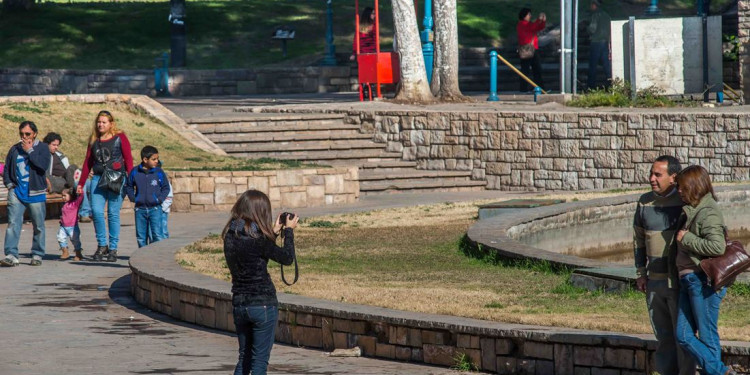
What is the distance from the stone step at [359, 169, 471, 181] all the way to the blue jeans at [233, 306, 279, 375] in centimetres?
1432

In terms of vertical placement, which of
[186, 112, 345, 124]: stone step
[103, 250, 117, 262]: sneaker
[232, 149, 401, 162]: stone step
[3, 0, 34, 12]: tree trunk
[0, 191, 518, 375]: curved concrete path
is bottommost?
[0, 191, 518, 375]: curved concrete path

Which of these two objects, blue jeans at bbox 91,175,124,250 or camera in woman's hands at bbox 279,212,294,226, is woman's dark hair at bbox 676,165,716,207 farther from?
blue jeans at bbox 91,175,124,250

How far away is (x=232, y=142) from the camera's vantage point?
77.4ft

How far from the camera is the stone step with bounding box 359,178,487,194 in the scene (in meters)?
22.2

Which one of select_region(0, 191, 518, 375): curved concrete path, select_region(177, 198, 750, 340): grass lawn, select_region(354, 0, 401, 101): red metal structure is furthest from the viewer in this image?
select_region(354, 0, 401, 101): red metal structure

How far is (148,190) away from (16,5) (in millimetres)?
28325

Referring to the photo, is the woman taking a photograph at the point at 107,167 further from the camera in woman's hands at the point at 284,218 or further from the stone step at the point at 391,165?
the stone step at the point at 391,165

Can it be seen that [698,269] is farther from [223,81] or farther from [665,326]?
[223,81]

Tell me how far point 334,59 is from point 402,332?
25.1 metres

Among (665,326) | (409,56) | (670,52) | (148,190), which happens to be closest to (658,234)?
(665,326)

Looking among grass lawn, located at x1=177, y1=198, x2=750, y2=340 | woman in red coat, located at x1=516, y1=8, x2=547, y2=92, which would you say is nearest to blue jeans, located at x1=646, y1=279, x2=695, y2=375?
grass lawn, located at x1=177, y1=198, x2=750, y2=340

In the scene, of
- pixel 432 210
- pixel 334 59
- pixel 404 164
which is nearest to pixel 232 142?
pixel 404 164

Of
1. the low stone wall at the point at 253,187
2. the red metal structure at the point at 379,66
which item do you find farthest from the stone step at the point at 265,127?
the low stone wall at the point at 253,187

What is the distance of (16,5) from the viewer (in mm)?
40719
